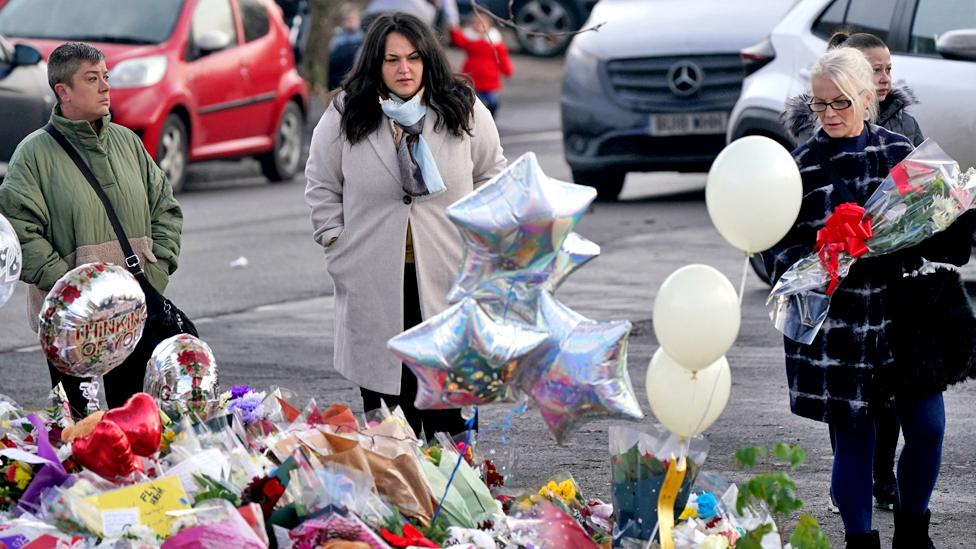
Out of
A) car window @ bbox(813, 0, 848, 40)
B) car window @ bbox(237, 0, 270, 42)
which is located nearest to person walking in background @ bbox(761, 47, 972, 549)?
car window @ bbox(813, 0, 848, 40)

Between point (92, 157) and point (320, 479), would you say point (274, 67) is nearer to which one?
point (92, 157)

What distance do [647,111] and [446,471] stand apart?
8.44m

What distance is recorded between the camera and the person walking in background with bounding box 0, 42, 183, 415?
5594 millimetres

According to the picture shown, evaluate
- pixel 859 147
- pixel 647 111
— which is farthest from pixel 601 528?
pixel 647 111

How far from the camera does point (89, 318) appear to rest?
497 cm

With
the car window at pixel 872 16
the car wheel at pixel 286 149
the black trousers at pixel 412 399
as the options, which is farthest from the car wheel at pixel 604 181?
the black trousers at pixel 412 399

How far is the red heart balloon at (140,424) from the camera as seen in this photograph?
4520 mm

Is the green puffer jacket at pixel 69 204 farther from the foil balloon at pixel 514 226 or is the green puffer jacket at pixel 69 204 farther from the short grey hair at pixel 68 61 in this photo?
the foil balloon at pixel 514 226

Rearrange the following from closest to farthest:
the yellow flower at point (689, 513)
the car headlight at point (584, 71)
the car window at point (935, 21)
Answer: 1. the yellow flower at point (689, 513)
2. the car window at point (935, 21)
3. the car headlight at point (584, 71)

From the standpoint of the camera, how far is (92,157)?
5.71 metres

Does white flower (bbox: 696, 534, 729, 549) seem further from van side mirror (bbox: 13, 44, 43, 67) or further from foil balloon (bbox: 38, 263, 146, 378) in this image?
van side mirror (bbox: 13, 44, 43, 67)

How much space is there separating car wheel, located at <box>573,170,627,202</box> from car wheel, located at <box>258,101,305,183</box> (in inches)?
131

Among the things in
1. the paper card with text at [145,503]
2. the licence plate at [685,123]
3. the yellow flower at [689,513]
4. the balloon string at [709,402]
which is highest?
the balloon string at [709,402]

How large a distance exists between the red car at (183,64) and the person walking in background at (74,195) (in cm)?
782
